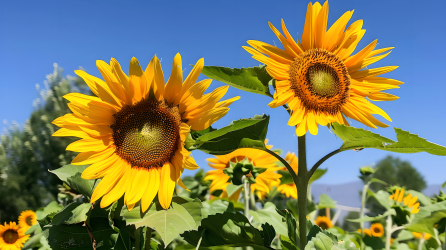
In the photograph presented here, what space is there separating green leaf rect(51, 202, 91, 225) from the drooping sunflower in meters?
0.58

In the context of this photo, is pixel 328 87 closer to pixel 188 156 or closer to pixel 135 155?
pixel 188 156

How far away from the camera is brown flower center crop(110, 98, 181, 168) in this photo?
0.87 meters

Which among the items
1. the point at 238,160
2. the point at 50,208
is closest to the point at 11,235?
the point at 50,208

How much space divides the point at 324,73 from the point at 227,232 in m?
0.53

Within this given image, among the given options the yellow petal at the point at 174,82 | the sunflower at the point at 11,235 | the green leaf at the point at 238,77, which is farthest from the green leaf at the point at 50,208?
the green leaf at the point at 238,77

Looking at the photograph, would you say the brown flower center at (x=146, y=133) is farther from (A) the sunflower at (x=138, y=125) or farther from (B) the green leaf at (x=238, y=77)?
(B) the green leaf at (x=238, y=77)

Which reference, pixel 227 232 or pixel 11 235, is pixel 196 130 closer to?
pixel 227 232

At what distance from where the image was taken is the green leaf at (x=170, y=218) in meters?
0.69

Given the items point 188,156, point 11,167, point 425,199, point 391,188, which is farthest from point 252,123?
point 11,167

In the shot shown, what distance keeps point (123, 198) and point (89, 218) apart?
110 mm

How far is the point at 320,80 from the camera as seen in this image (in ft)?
3.18

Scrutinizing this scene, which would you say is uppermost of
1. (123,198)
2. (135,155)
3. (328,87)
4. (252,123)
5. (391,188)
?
(328,87)

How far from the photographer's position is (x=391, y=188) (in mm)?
2430

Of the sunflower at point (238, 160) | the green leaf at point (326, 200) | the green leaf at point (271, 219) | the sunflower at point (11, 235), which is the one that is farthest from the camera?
the sunflower at point (11, 235)
